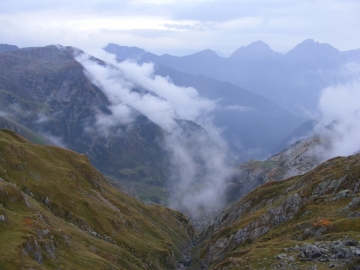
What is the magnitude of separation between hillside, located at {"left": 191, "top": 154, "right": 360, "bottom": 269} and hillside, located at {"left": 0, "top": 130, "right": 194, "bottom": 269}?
32.5m

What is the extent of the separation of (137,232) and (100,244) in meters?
51.5

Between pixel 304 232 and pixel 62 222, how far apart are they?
79427mm

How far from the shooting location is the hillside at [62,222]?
8781 cm

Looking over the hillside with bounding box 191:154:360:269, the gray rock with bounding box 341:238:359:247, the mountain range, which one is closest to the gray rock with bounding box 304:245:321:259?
the hillside with bounding box 191:154:360:269

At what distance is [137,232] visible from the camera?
177625 millimetres

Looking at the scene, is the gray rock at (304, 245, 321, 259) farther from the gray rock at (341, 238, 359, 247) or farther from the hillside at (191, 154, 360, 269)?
the gray rock at (341, 238, 359, 247)

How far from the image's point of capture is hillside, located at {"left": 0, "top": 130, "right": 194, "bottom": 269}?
87812 millimetres

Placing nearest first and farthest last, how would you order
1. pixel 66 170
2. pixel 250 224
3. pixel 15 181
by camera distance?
pixel 15 181 → pixel 250 224 → pixel 66 170

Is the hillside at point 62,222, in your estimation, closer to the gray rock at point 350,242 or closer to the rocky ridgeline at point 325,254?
the rocky ridgeline at point 325,254

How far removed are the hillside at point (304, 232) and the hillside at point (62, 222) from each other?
32.5 m

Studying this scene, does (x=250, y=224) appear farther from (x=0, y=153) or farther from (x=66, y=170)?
(x=0, y=153)

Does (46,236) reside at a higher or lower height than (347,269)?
lower

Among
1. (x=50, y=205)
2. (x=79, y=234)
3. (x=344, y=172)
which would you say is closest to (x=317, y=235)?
(x=344, y=172)

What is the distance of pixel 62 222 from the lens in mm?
124938
